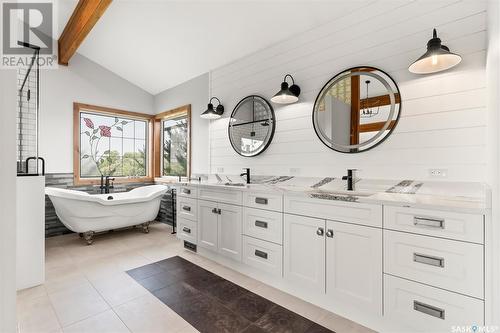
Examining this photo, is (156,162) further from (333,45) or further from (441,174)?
(441,174)

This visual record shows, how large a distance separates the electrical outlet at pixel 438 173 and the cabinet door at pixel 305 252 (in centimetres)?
96

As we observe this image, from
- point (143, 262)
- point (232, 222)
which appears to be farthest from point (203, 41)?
point (143, 262)

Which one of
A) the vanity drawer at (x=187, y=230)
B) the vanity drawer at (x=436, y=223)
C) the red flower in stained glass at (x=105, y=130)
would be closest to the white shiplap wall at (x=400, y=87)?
the vanity drawer at (x=436, y=223)

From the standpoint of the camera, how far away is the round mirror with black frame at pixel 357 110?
7.43 feet

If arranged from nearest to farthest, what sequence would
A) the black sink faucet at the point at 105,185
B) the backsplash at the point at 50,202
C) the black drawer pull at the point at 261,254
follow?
the black drawer pull at the point at 261,254, the backsplash at the point at 50,202, the black sink faucet at the point at 105,185

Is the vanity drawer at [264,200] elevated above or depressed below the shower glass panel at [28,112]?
below

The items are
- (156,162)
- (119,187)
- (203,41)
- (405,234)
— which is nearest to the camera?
(405,234)

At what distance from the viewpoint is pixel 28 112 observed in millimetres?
3355

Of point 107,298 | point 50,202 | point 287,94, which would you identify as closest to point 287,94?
point 287,94

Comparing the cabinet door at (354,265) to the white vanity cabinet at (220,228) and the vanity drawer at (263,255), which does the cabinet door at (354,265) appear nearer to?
the vanity drawer at (263,255)

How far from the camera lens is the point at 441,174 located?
1988 mm

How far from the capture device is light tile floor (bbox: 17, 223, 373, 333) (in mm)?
1858

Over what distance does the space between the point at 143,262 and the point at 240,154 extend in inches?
72.1

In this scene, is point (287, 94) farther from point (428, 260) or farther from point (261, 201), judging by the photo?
point (428, 260)
